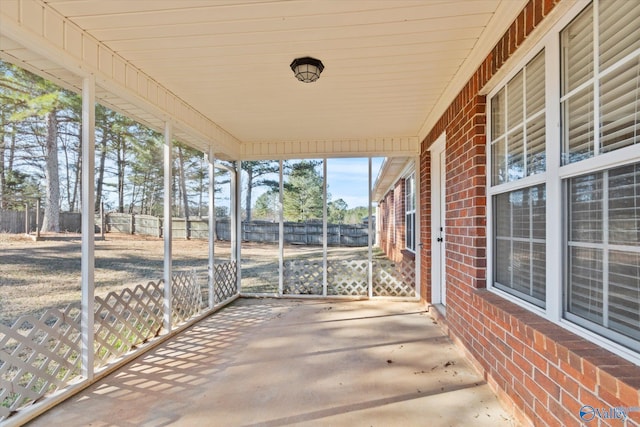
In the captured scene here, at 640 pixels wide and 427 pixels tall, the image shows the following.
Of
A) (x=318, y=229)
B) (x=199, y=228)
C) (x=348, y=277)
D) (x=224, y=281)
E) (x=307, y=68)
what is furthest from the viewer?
(x=318, y=229)

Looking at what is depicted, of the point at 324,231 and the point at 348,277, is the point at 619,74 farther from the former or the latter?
the point at 348,277

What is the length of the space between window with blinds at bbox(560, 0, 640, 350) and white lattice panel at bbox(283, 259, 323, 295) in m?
4.39

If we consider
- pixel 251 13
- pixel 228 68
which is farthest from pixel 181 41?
pixel 251 13

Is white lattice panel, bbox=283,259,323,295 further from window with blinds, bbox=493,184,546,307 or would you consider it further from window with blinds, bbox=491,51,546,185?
window with blinds, bbox=491,51,546,185

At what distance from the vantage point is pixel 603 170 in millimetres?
1426

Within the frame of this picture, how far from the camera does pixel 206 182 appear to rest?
16.0 ft

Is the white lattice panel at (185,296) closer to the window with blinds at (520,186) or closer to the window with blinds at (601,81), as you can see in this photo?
the window with blinds at (520,186)

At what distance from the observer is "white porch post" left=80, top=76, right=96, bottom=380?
249cm

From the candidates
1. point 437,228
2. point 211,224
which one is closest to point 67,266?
point 211,224

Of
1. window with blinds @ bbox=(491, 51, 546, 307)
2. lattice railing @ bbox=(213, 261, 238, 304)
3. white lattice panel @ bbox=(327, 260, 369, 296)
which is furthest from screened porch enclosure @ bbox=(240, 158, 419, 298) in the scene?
window with blinds @ bbox=(491, 51, 546, 307)

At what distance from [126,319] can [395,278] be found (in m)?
4.11

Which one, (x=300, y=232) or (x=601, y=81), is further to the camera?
(x=300, y=232)

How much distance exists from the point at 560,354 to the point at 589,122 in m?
1.11

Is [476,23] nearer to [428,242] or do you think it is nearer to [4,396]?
[428,242]
